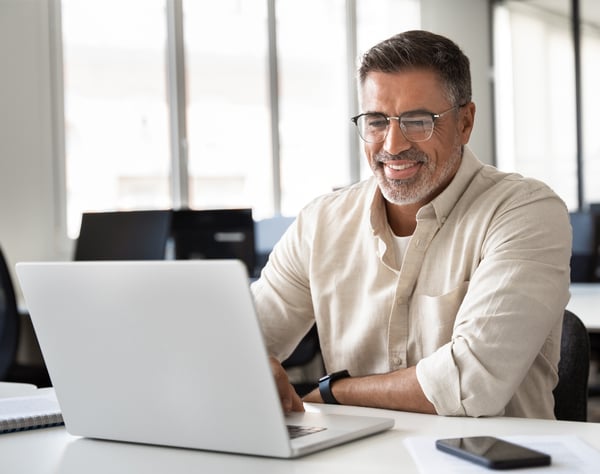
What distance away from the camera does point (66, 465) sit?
47.8 inches

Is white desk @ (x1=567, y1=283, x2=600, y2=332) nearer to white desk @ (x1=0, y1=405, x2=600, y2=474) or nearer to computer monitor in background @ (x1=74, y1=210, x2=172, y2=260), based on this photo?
computer monitor in background @ (x1=74, y1=210, x2=172, y2=260)

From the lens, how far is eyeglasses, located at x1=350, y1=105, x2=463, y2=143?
184cm

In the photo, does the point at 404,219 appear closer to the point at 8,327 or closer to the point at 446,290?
the point at 446,290

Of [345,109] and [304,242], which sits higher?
[345,109]

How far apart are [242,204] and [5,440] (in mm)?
5157

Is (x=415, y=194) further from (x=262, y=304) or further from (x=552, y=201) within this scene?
(x=262, y=304)

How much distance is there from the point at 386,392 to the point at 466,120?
2.21 feet

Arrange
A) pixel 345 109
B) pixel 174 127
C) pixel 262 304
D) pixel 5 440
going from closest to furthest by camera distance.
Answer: pixel 5 440
pixel 262 304
pixel 174 127
pixel 345 109

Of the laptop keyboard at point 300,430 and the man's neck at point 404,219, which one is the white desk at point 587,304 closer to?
the man's neck at point 404,219

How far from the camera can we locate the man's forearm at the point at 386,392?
1539 mm

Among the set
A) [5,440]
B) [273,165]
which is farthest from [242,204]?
[5,440]

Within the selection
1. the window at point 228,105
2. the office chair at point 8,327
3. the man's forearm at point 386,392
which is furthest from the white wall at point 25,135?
the man's forearm at point 386,392

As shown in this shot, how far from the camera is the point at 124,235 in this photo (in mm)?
3869

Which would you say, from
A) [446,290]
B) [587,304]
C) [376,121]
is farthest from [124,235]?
[446,290]
